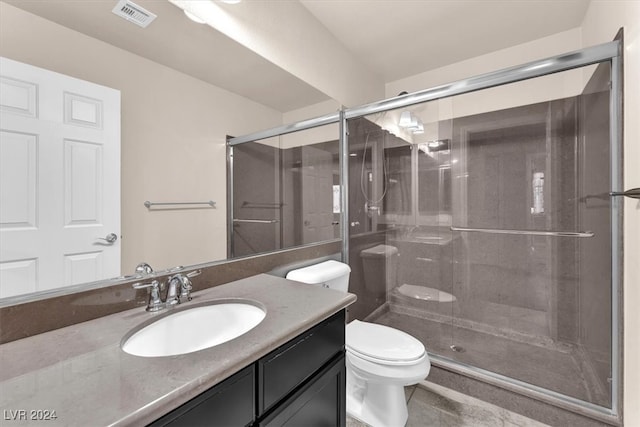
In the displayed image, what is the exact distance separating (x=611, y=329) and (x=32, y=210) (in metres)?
2.48

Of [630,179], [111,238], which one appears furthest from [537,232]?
[111,238]

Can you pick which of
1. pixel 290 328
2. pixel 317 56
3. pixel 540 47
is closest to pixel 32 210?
pixel 290 328

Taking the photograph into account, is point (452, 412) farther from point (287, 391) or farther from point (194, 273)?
point (194, 273)

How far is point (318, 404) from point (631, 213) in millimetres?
1662

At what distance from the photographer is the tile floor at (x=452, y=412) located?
1.49 meters

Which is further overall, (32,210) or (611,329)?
(611,329)

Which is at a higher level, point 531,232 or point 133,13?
point 133,13

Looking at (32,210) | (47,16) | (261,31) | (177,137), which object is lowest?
(32,210)

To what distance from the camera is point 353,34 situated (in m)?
Result: 2.17

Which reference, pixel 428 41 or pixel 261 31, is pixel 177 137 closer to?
pixel 261 31

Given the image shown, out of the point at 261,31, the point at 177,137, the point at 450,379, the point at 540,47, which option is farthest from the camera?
the point at 540,47

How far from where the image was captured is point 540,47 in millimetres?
2246

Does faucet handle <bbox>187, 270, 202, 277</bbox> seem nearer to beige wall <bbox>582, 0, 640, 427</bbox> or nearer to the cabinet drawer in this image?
the cabinet drawer

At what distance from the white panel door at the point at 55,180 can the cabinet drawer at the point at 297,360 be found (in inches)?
24.3
